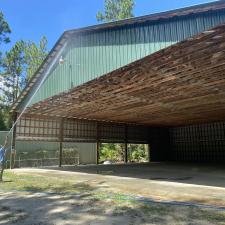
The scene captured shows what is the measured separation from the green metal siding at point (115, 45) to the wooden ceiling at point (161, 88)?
0.73ft

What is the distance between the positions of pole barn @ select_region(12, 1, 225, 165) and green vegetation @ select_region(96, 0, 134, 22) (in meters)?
13.4

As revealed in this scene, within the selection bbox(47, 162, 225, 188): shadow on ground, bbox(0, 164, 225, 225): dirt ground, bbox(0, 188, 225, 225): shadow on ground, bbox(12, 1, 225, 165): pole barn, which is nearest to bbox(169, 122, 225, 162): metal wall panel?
bbox(12, 1, 225, 165): pole barn

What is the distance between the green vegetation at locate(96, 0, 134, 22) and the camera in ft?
95.8

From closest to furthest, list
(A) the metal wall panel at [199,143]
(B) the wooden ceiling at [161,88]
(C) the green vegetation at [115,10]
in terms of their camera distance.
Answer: (B) the wooden ceiling at [161,88], (A) the metal wall panel at [199,143], (C) the green vegetation at [115,10]

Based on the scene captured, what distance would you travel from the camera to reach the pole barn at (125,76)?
7.23 m

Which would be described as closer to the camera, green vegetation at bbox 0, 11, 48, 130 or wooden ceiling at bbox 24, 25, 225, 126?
wooden ceiling at bbox 24, 25, 225, 126

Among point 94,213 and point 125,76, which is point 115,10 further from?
point 94,213

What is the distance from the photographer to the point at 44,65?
1278cm

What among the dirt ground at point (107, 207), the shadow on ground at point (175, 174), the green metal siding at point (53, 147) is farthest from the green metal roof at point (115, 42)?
the green metal siding at point (53, 147)

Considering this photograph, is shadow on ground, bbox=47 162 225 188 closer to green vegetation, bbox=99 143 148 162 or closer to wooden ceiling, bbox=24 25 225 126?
wooden ceiling, bbox=24 25 225 126

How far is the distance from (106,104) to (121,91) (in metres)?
2.94

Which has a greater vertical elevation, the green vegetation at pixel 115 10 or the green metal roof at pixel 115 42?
the green vegetation at pixel 115 10

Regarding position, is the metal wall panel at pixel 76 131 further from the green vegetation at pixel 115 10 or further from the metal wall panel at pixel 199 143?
the green vegetation at pixel 115 10

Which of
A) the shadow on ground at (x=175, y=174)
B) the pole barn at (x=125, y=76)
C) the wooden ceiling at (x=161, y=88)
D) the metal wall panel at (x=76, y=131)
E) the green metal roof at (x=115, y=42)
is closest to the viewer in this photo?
the green metal roof at (x=115, y=42)
